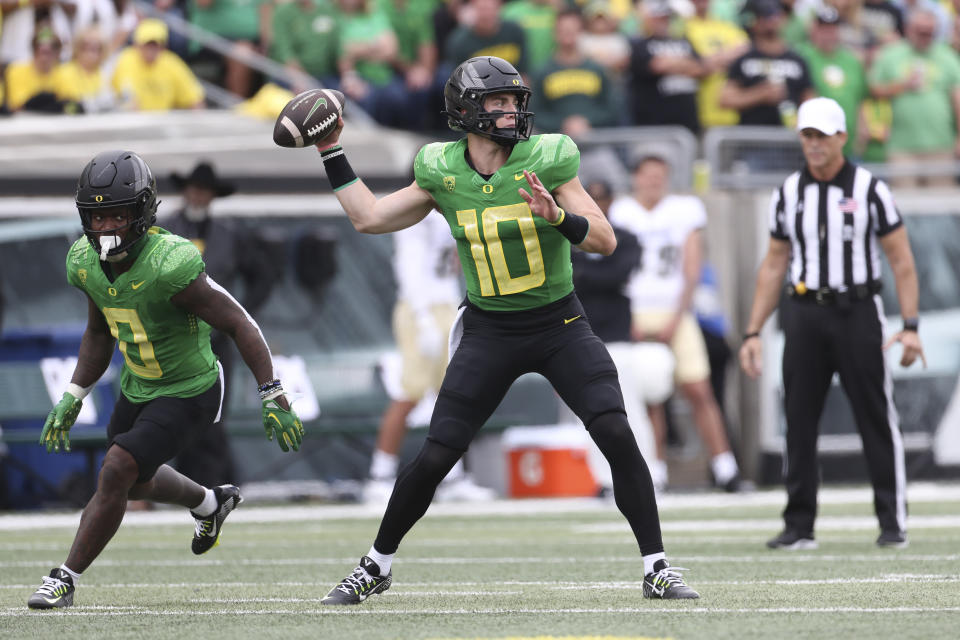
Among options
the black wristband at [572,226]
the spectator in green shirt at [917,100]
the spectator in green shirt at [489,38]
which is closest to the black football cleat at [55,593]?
the black wristband at [572,226]

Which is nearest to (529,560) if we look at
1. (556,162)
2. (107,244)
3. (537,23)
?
(556,162)

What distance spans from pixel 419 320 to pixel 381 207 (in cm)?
585

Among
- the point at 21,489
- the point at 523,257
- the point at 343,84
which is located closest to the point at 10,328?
the point at 21,489

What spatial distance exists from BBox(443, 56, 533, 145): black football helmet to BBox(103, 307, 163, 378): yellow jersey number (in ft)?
4.36

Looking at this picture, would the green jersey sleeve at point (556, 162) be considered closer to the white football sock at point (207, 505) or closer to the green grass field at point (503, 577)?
the green grass field at point (503, 577)

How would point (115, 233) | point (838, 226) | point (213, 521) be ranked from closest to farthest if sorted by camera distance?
point (115, 233)
point (213, 521)
point (838, 226)

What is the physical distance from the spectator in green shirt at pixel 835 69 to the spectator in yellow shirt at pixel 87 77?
17.9ft

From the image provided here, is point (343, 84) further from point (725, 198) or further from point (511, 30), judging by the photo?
point (725, 198)

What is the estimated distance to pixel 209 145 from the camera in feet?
43.5

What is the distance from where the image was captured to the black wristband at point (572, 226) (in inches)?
226

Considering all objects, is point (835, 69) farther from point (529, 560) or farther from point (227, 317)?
point (227, 317)

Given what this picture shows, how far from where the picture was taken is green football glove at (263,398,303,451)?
20.1ft

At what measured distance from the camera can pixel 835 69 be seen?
14.6m

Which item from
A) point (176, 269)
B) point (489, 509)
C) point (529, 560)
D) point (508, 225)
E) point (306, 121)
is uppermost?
point (306, 121)
